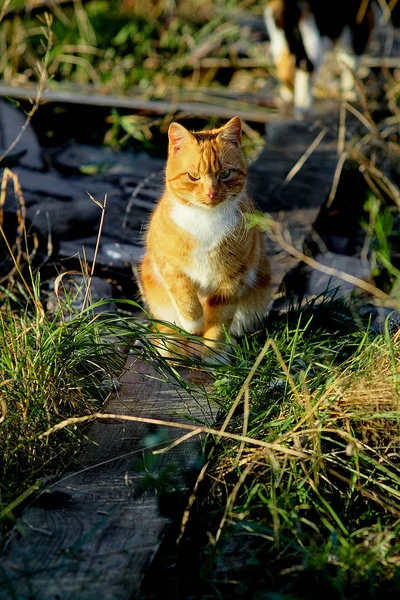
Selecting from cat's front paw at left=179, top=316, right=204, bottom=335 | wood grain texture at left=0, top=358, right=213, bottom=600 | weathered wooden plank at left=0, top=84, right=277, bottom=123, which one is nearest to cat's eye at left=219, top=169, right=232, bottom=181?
cat's front paw at left=179, top=316, right=204, bottom=335

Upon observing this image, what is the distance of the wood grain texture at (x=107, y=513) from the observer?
1862mm

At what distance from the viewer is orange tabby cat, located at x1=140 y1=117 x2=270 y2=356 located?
2.69 meters

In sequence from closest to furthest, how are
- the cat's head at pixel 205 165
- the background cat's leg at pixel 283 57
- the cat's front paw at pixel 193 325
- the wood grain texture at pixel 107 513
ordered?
1. the wood grain texture at pixel 107 513
2. the cat's head at pixel 205 165
3. the cat's front paw at pixel 193 325
4. the background cat's leg at pixel 283 57

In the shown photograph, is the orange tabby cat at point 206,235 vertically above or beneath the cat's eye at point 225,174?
beneath

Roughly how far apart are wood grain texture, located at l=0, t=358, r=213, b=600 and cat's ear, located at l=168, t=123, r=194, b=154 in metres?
0.84

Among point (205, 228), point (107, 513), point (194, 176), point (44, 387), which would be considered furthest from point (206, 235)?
point (107, 513)

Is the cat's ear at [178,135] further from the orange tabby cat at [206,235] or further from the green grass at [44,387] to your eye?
the green grass at [44,387]

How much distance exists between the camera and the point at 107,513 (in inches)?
82.3

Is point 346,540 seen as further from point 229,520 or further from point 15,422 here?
point 15,422

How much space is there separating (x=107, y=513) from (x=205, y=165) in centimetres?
123

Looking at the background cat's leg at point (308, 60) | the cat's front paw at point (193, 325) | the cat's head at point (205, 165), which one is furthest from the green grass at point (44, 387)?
the background cat's leg at point (308, 60)

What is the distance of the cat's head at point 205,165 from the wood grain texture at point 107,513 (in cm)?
66

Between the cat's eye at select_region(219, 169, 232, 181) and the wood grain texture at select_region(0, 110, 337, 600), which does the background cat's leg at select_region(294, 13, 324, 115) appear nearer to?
the cat's eye at select_region(219, 169, 232, 181)

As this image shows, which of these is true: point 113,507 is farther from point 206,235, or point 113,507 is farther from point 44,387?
point 206,235
